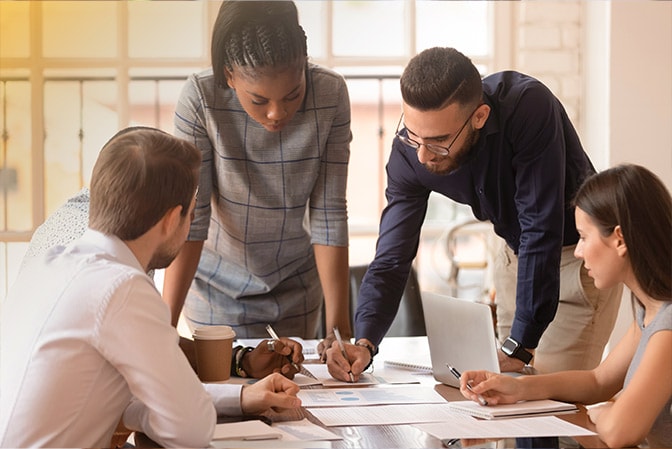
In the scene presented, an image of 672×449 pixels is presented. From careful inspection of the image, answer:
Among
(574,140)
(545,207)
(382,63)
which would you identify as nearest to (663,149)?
(382,63)

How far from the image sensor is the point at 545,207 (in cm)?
205

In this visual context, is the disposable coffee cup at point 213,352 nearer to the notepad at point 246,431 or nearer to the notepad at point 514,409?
the notepad at point 246,431

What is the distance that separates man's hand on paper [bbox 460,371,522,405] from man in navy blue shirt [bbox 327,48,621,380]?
0.30 meters

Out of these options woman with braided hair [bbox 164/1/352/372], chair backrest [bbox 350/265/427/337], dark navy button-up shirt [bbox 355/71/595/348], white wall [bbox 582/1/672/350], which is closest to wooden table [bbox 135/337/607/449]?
dark navy button-up shirt [bbox 355/71/595/348]

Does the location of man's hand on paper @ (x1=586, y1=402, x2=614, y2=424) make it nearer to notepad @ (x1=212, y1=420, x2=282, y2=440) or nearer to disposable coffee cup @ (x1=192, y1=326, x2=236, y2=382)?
notepad @ (x1=212, y1=420, x2=282, y2=440)

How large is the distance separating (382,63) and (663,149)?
127 centimetres

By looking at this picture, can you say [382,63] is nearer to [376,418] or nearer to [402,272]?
[402,272]

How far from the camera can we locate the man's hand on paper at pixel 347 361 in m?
1.89

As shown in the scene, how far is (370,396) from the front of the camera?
5.73 feet

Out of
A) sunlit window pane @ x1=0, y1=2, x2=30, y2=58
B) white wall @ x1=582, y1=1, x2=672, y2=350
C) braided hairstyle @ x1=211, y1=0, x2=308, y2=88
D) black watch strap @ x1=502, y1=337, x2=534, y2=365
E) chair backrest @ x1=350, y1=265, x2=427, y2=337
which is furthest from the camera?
sunlit window pane @ x1=0, y1=2, x2=30, y2=58

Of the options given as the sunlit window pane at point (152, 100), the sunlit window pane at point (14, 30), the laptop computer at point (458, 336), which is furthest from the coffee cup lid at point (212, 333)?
the sunlit window pane at point (14, 30)

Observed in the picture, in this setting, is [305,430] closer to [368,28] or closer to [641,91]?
[641,91]

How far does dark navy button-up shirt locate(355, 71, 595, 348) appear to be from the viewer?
6.63ft

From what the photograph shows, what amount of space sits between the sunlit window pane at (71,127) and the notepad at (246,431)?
2567mm
